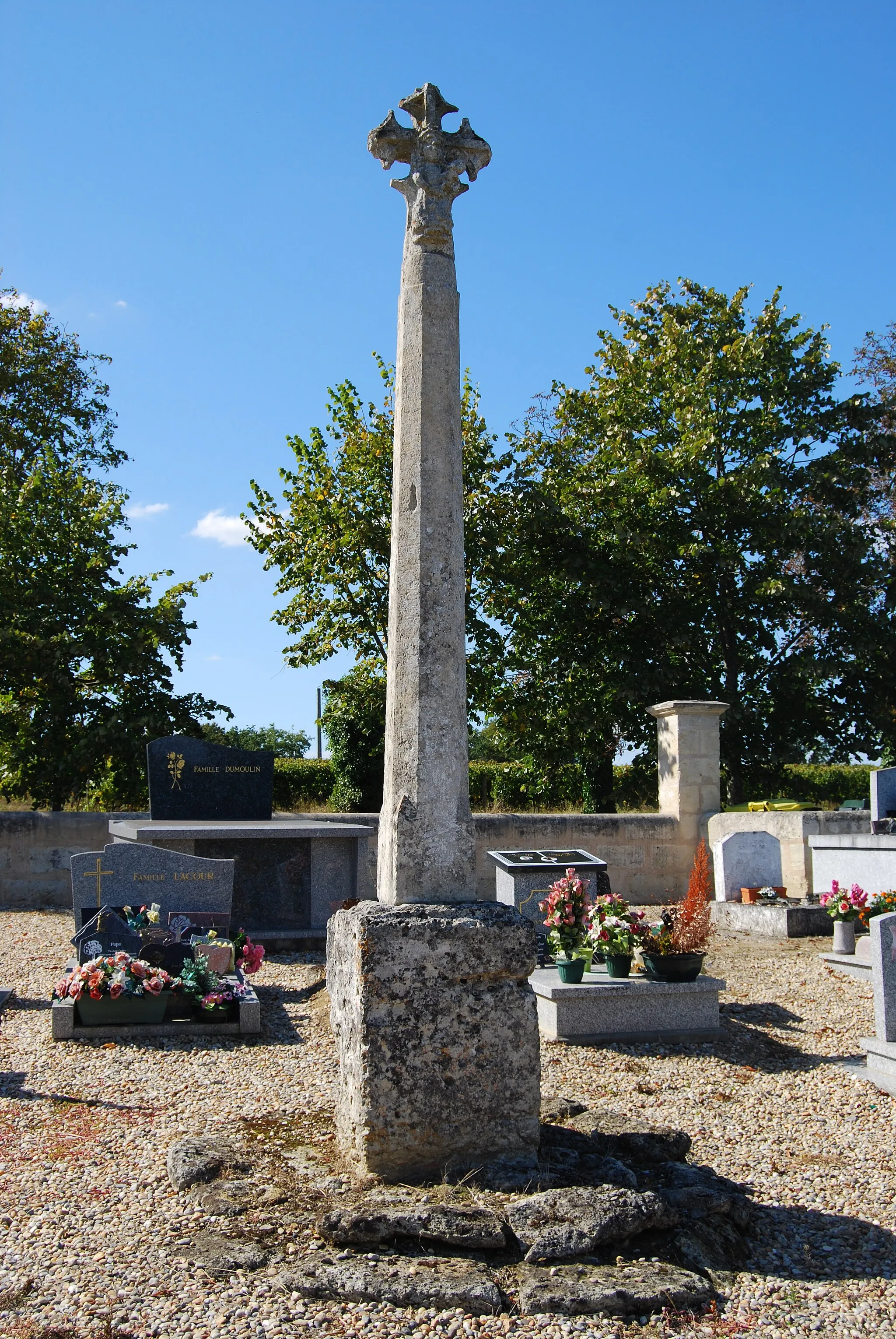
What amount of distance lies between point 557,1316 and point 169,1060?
353 centimetres

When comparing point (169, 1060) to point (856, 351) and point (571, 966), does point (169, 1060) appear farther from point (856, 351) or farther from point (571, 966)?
point (856, 351)

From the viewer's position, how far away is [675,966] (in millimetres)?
6773

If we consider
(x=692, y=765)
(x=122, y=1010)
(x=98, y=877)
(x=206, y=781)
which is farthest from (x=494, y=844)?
(x=122, y=1010)

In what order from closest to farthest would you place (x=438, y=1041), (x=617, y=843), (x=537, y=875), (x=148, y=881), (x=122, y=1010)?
(x=438, y=1041) < (x=122, y=1010) < (x=148, y=881) < (x=537, y=875) < (x=617, y=843)

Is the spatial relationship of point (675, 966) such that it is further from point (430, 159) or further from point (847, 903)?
point (430, 159)

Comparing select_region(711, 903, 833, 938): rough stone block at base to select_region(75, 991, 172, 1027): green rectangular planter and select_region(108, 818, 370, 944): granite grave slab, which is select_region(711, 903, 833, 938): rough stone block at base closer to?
select_region(108, 818, 370, 944): granite grave slab

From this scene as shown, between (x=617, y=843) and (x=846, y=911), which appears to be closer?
(x=846, y=911)

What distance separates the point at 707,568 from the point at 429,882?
1610cm

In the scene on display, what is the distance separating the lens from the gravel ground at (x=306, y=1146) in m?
2.92

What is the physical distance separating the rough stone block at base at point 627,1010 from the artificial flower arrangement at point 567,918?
250 millimetres

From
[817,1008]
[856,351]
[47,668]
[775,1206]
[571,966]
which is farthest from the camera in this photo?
[856,351]

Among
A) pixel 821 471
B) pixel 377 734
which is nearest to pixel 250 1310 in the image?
pixel 377 734

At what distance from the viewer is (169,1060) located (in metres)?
5.87

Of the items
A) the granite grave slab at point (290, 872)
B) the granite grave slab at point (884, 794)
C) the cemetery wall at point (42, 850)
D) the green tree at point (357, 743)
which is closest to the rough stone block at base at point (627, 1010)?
the granite grave slab at point (290, 872)
